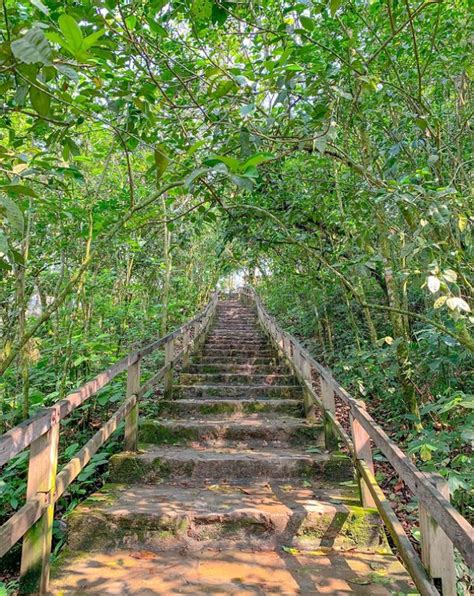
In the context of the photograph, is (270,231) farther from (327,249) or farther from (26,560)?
(26,560)

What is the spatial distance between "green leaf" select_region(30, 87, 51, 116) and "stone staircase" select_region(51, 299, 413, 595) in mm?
2224

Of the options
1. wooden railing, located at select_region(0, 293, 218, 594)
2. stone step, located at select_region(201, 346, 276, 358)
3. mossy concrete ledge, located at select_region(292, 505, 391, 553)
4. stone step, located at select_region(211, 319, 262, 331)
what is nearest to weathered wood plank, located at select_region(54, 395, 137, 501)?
wooden railing, located at select_region(0, 293, 218, 594)

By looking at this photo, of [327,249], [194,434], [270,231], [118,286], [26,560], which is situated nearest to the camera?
[26,560]

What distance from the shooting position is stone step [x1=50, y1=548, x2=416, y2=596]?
1.99 metres

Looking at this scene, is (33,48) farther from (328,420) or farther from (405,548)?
(328,420)

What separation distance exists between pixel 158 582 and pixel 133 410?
155cm

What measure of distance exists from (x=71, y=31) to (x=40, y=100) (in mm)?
379

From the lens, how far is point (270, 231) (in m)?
5.63

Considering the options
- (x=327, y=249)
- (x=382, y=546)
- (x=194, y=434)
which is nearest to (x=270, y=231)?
(x=327, y=249)

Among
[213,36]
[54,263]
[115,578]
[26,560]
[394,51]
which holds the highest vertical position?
[213,36]

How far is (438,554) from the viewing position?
154 centimetres

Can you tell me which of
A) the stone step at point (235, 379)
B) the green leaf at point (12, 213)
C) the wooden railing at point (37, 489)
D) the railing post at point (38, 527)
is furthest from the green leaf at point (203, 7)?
the stone step at point (235, 379)

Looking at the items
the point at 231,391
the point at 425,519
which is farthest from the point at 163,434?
the point at 425,519

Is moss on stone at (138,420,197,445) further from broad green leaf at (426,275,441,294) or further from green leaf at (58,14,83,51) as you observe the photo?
green leaf at (58,14,83,51)
